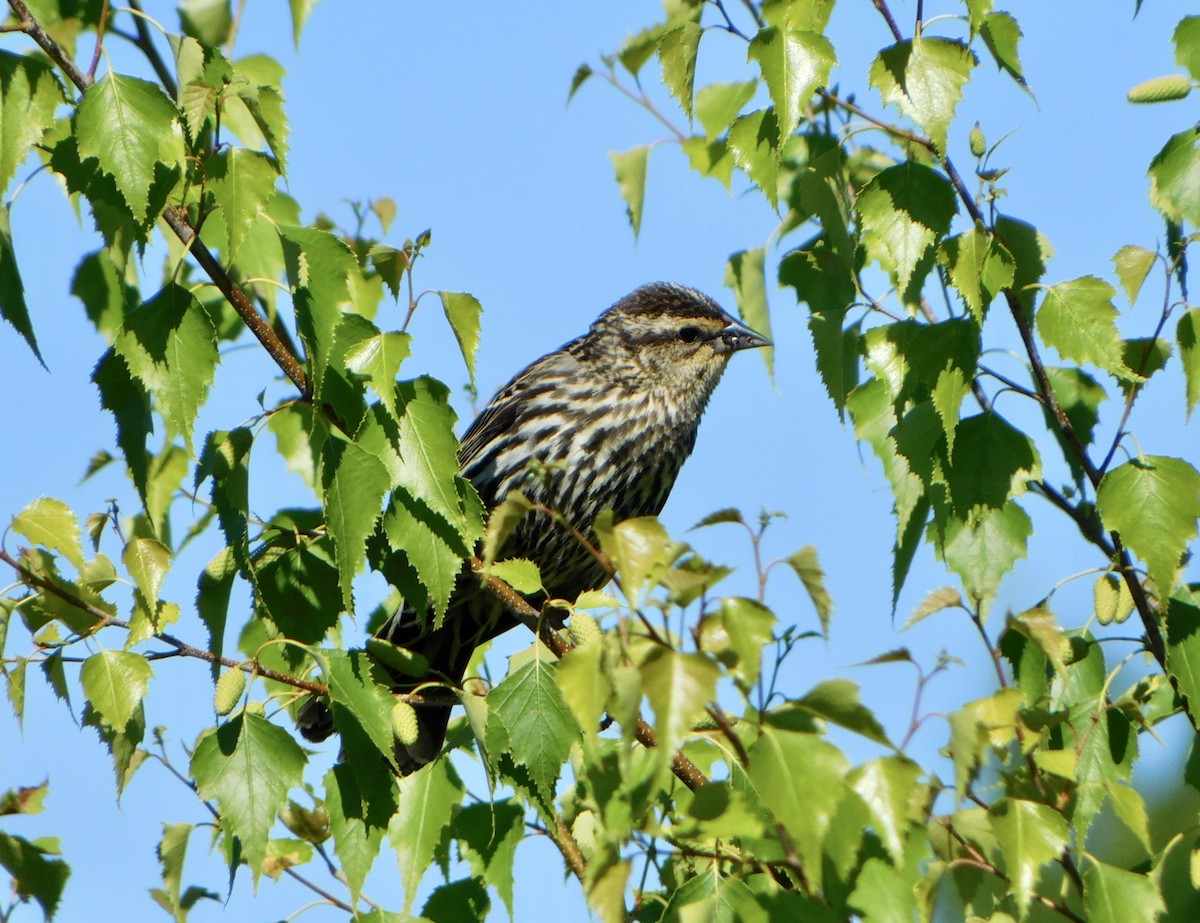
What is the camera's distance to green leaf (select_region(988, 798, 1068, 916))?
7.30ft

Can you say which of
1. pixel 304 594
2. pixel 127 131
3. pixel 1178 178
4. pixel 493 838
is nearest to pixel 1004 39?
pixel 1178 178

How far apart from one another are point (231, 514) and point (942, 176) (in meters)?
1.48

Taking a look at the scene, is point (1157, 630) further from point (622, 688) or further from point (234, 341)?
point (234, 341)

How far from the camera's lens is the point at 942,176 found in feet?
9.14

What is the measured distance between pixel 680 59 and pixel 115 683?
1.57 meters

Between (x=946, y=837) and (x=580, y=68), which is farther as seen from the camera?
(x=580, y=68)

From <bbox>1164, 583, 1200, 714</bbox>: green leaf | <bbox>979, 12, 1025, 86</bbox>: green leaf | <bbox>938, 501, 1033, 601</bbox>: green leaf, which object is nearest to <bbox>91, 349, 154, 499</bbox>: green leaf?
<bbox>938, 501, 1033, 601</bbox>: green leaf

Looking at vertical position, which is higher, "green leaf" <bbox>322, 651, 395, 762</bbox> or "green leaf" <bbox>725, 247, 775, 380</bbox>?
"green leaf" <bbox>725, 247, 775, 380</bbox>

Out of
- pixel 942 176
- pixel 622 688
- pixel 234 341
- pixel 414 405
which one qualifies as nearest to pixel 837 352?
pixel 942 176

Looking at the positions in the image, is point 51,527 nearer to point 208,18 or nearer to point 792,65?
point 792,65

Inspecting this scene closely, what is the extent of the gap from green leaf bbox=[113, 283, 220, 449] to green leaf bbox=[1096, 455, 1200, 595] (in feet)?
5.51

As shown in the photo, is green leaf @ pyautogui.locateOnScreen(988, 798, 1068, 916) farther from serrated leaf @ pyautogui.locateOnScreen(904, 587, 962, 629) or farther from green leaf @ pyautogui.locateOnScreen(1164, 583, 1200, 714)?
green leaf @ pyautogui.locateOnScreen(1164, 583, 1200, 714)

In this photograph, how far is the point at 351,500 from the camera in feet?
8.11

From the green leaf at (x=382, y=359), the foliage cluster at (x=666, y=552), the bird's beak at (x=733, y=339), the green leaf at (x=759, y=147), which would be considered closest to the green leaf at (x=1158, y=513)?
the foliage cluster at (x=666, y=552)
